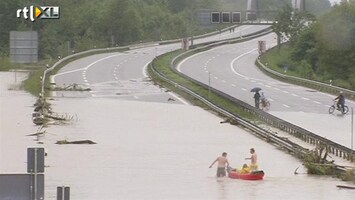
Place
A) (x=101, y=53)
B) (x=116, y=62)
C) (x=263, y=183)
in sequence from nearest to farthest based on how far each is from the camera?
1. (x=263, y=183)
2. (x=116, y=62)
3. (x=101, y=53)

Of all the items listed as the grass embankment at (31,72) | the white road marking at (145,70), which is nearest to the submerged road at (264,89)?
the white road marking at (145,70)

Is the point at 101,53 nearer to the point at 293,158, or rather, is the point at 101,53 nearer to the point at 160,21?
the point at 160,21

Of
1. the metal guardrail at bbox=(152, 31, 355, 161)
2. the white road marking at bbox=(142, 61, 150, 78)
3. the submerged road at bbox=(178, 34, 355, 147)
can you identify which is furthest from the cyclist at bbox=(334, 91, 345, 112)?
the white road marking at bbox=(142, 61, 150, 78)

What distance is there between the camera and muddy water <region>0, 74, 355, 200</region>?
3241 centimetres

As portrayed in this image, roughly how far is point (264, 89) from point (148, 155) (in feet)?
114

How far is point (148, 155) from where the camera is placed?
42.2m

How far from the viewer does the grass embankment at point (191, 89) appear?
6157cm

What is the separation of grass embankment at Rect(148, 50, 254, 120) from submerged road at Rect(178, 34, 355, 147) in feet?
5.26

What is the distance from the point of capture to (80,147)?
4456 centimetres

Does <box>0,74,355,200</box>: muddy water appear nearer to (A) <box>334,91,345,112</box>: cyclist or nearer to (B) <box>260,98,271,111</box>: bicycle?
(B) <box>260,98,271,111</box>: bicycle

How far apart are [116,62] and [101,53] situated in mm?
12925

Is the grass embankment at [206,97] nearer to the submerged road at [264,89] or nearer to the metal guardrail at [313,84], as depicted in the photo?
the submerged road at [264,89]

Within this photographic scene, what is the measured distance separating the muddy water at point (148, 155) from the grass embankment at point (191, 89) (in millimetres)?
1778

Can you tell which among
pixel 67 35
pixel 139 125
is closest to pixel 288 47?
pixel 67 35
